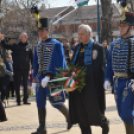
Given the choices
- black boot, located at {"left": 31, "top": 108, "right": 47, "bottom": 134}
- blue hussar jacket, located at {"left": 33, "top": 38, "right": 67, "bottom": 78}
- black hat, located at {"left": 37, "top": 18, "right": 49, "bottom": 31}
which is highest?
black hat, located at {"left": 37, "top": 18, "right": 49, "bottom": 31}

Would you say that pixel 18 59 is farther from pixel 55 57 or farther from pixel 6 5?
pixel 6 5

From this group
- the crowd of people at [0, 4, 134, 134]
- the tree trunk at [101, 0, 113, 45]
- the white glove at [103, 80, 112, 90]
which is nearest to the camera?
the crowd of people at [0, 4, 134, 134]

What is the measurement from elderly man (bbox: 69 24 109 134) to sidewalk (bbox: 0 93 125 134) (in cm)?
84

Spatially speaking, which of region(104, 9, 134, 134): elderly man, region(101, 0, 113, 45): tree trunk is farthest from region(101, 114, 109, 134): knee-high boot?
region(101, 0, 113, 45): tree trunk

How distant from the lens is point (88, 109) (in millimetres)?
4949

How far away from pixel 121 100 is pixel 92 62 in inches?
30.3

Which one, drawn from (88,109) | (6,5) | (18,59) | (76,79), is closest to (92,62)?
(76,79)

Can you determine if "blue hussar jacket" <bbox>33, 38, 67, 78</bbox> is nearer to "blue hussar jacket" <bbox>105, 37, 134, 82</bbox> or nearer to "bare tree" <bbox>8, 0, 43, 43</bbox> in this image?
"blue hussar jacket" <bbox>105, 37, 134, 82</bbox>

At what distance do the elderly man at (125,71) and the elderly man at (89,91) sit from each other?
7.5 inches

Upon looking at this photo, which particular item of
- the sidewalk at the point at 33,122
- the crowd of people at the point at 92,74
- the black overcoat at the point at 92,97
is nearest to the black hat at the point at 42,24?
the crowd of people at the point at 92,74

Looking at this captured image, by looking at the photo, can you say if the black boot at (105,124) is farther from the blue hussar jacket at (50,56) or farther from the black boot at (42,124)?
the blue hussar jacket at (50,56)

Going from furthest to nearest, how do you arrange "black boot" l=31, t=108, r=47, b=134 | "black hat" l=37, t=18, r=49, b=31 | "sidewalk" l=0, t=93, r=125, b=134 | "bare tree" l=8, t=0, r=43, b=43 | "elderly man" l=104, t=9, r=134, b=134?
"bare tree" l=8, t=0, r=43, b=43 → "sidewalk" l=0, t=93, r=125, b=134 → "black hat" l=37, t=18, r=49, b=31 → "black boot" l=31, t=108, r=47, b=134 → "elderly man" l=104, t=9, r=134, b=134

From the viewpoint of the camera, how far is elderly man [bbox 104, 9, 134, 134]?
4.54 meters

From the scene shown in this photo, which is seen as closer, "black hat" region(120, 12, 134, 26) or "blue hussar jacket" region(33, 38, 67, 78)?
"black hat" region(120, 12, 134, 26)
